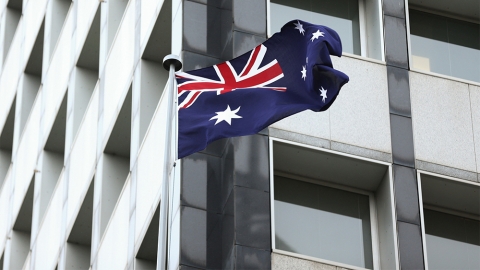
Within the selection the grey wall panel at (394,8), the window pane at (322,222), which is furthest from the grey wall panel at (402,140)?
the grey wall panel at (394,8)

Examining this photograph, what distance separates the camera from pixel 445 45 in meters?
25.9

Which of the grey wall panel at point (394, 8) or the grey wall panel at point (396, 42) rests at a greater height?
the grey wall panel at point (394, 8)

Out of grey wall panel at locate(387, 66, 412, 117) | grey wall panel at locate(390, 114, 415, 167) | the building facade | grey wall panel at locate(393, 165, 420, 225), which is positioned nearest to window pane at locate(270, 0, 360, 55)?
the building facade

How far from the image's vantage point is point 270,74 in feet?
61.3

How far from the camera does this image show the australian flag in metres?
17.9

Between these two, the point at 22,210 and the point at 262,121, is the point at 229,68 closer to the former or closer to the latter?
the point at 262,121

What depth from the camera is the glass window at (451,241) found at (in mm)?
23047

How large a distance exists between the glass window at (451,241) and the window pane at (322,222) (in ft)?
4.52

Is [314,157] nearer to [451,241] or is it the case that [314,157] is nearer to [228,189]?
[228,189]

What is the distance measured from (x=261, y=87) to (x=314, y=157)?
449cm

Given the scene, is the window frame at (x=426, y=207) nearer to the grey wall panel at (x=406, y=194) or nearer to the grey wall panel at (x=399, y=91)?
the grey wall panel at (x=406, y=194)

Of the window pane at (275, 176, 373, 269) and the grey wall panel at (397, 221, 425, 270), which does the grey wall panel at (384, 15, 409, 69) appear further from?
the grey wall panel at (397, 221, 425, 270)

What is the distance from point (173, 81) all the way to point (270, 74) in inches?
70.2

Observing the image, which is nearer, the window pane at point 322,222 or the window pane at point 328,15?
the window pane at point 322,222
